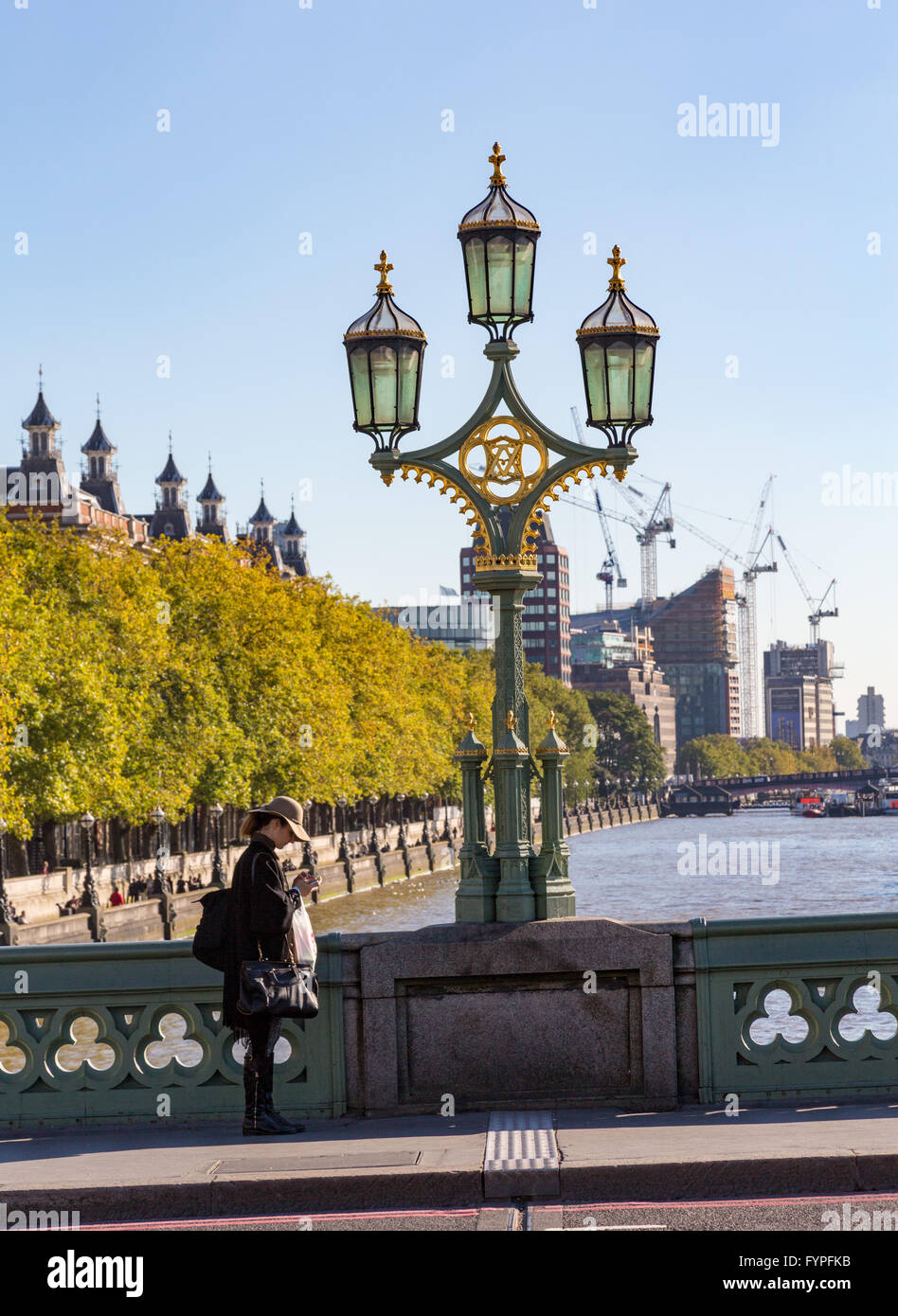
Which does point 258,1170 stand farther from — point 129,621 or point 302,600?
point 302,600

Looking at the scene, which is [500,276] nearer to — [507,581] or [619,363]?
[619,363]

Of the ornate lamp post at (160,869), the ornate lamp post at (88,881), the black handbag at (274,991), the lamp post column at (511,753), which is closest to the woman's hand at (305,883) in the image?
the black handbag at (274,991)

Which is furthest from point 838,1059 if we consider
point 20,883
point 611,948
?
point 20,883

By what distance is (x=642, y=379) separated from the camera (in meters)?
13.4

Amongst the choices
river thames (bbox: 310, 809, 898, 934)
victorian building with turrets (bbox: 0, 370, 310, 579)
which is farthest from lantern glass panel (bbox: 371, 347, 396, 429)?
victorian building with turrets (bbox: 0, 370, 310, 579)

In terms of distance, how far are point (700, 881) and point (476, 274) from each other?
79325 mm

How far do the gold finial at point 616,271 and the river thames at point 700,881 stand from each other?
17.1 meters

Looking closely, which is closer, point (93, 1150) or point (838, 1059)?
point (93, 1150)

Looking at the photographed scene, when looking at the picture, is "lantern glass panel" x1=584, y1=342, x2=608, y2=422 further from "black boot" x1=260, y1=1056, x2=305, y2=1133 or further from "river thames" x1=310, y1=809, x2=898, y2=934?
"river thames" x1=310, y1=809, x2=898, y2=934

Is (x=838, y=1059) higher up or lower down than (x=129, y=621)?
lower down

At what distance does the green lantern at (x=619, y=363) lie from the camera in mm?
13336
